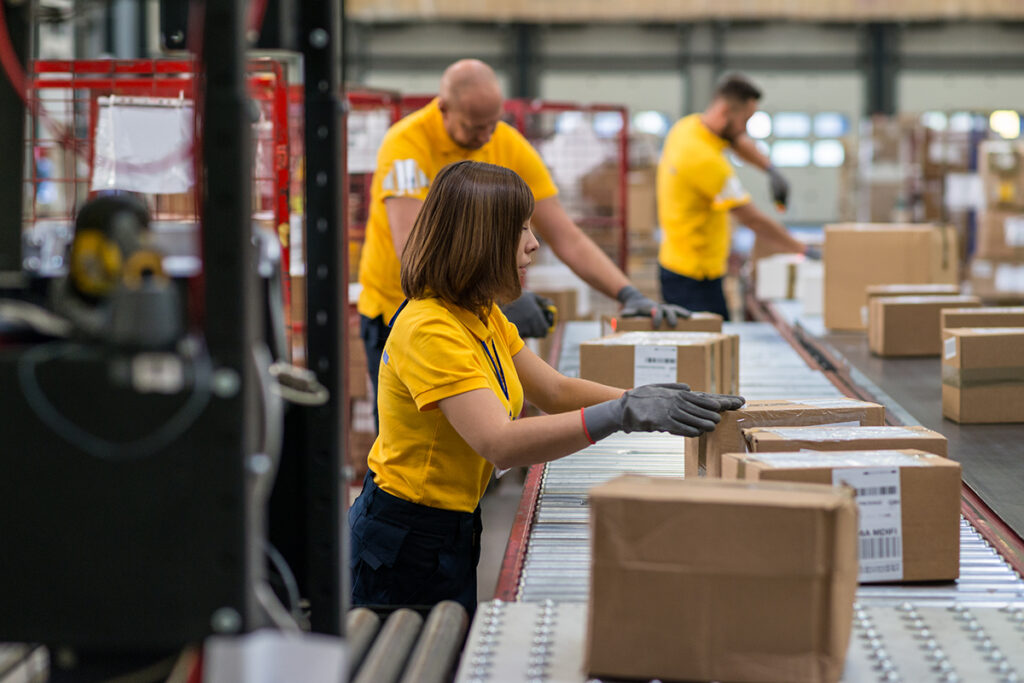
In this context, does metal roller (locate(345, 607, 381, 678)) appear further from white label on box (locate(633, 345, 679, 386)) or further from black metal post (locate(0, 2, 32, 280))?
white label on box (locate(633, 345, 679, 386))

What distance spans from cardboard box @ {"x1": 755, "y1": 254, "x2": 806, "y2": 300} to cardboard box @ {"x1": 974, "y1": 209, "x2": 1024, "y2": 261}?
2.49 metres

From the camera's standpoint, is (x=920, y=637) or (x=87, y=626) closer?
(x=87, y=626)

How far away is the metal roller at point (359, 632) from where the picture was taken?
177 cm

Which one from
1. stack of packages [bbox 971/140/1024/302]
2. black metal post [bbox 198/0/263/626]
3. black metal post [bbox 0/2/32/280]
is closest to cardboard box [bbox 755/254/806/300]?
stack of packages [bbox 971/140/1024/302]

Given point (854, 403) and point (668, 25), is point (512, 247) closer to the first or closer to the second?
point (854, 403)

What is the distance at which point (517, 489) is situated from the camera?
6.27 meters

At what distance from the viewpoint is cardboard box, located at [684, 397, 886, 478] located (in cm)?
225

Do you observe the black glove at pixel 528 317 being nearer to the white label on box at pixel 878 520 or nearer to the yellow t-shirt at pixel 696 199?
the white label on box at pixel 878 520

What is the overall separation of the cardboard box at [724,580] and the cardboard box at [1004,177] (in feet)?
26.6

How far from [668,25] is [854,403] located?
51.3 feet

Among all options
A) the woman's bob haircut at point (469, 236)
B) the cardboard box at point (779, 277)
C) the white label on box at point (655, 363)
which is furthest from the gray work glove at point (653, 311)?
the cardboard box at point (779, 277)

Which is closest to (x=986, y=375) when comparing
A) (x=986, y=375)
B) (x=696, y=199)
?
(x=986, y=375)

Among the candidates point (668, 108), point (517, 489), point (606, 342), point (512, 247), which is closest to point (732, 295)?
point (668, 108)

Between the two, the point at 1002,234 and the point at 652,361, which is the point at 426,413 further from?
the point at 1002,234
